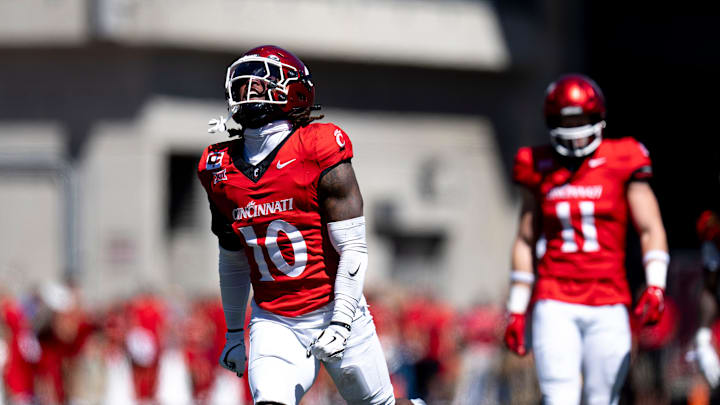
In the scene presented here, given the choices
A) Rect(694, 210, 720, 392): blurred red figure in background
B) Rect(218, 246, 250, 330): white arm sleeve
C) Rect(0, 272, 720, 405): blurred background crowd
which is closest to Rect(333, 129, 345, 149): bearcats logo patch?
Rect(218, 246, 250, 330): white arm sleeve

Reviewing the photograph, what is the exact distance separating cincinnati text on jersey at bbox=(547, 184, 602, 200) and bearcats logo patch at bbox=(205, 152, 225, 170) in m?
2.26

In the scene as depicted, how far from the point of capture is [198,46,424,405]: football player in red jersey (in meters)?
6.23

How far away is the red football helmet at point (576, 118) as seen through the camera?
25.6 feet

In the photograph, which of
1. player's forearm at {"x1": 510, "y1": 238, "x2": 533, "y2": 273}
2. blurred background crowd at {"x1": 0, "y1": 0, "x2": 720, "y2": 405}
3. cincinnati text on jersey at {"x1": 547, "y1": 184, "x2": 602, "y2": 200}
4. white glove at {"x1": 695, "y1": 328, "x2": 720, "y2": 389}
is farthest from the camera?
blurred background crowd at {"x1": 0, "y1": 0, "x2": 720, "y2": 405}

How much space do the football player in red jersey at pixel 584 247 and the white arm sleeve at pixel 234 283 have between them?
182 centimetres

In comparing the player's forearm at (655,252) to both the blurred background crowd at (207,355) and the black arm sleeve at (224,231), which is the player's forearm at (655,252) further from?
the blurred background crowd at (207,355)

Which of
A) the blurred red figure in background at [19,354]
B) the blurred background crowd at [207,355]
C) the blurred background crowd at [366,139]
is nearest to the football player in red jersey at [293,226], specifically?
the blurred background crowd at [207,355]

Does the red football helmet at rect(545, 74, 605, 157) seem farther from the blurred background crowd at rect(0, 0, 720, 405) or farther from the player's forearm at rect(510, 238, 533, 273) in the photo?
the blurred background crowd at rect(0, 0, 720, 405)

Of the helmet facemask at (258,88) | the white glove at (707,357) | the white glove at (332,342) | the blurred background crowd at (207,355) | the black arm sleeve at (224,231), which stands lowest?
the blurred background crowd at (207,355)

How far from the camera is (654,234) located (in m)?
7.77

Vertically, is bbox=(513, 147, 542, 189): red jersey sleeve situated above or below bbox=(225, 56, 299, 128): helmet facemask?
below

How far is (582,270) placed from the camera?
777 centimetres

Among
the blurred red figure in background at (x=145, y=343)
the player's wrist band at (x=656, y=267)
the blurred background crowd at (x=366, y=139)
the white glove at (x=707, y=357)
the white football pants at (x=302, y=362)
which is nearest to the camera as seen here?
the white football pants at (x=302, y=362)

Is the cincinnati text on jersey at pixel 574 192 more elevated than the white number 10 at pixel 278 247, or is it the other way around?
the cincinnati text on jersey at pixel 574 192
